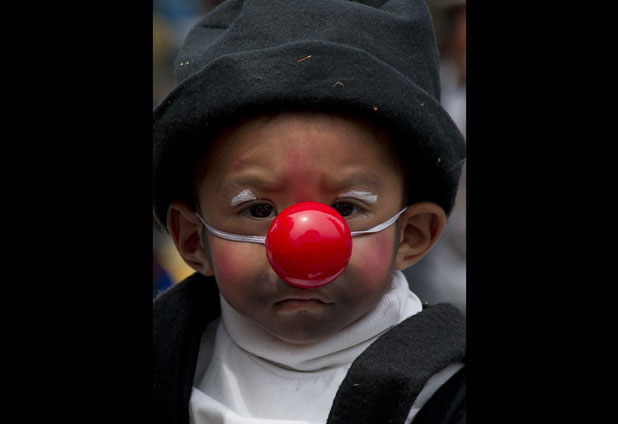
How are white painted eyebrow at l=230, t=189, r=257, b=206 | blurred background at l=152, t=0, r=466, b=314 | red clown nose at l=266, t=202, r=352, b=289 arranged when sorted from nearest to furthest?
red clown nose at l=266, t=202, r=352, b=289 < white painted eyebrow at l=230, t=189, r=257, b=206 < blurred background at l=152, t=0, r=466, b=314

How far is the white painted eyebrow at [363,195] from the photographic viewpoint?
107 cm

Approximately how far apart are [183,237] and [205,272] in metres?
0.07

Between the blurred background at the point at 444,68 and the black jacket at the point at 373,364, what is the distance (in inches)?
4.9

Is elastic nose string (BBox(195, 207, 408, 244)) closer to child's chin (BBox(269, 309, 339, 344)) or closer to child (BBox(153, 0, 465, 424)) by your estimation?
child (BBox(153, 0, 465, 424))

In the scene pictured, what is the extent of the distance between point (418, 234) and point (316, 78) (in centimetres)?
36

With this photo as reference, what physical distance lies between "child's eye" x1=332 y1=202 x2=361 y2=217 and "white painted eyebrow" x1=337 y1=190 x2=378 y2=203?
0.06ft

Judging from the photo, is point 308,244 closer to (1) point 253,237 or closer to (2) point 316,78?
(1) point 253,237

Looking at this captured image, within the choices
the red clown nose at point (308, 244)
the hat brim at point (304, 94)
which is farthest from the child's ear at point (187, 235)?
the red clown nose at point (308, 244)

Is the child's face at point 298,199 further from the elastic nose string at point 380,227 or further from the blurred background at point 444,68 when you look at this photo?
the blurred background at point 444,68

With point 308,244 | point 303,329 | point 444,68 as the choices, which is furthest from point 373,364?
point 444,68

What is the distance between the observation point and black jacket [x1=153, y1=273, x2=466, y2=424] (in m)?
1.03

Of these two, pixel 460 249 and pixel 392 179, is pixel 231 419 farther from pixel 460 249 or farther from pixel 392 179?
pixel 460 249

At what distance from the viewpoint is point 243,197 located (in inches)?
42.2

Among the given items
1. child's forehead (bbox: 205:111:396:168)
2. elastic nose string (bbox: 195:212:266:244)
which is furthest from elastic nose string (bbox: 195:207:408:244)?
child's forehead (bbox: 205:111:396:168)
